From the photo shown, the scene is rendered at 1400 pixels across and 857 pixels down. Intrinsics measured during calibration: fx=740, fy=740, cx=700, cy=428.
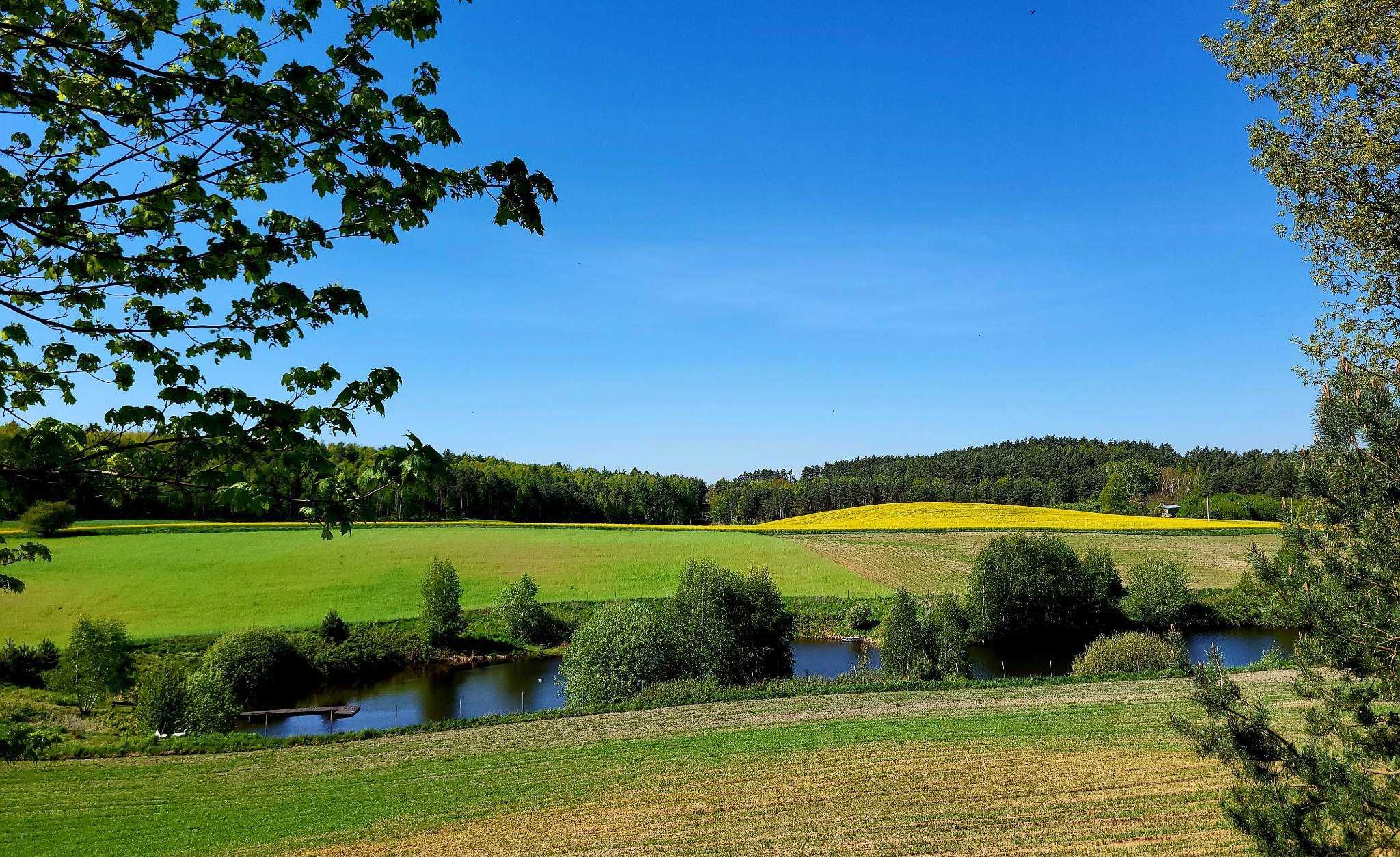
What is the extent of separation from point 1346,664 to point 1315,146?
5312 millimetres

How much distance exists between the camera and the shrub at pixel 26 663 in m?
35.0

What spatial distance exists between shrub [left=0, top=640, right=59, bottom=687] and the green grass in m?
5.60

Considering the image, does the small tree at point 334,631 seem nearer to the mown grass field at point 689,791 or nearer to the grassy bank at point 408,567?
the grassy bank at point 408,567

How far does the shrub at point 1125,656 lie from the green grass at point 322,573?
67.4 ft

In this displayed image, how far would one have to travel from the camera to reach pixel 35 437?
4.56 meters

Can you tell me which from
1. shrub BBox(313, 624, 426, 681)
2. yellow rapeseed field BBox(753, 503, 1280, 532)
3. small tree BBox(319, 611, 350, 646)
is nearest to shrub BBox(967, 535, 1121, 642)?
yellow rapeseed field BBox(753, 503, 1280, 532)

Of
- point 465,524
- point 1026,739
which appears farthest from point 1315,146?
point 465,524

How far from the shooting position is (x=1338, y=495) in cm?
744

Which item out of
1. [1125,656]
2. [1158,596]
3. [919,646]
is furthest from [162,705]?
[1158,596]

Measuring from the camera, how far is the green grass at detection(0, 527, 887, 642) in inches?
1857

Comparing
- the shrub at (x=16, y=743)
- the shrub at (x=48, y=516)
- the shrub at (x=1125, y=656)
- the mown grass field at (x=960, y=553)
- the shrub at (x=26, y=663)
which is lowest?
the shrub at (x=26, y=663)

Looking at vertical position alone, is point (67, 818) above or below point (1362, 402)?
below

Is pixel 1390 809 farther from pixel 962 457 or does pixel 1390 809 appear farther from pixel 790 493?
pixel 962 457

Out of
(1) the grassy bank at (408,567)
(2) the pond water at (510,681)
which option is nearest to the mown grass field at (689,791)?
(2) the pond water at (510,681)
